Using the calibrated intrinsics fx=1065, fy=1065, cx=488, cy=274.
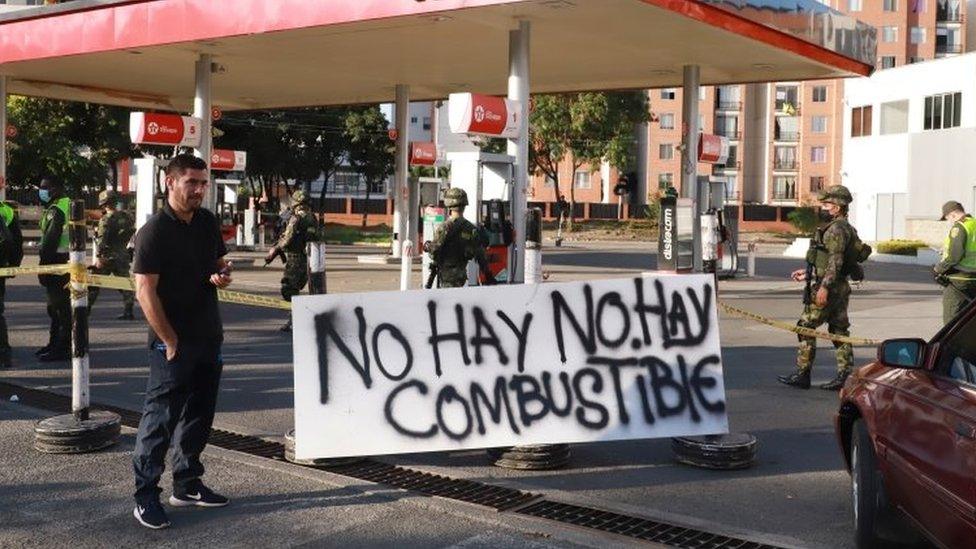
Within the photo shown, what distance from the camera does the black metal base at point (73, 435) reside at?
6.81 m

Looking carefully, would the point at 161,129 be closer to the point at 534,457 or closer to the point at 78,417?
the point at 78,417

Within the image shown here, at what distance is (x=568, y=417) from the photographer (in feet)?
21.7

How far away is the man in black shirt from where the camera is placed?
17.6 feet

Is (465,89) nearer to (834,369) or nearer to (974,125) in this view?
(834,369)

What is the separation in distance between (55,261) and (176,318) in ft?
20.6

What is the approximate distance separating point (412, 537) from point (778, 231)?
66180 mm

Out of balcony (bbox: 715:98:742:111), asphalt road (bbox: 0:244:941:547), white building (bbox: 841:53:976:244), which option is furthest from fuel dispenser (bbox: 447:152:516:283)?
balcony (bbox: 715:98:742:111)

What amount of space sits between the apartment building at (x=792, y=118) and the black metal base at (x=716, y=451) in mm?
73065

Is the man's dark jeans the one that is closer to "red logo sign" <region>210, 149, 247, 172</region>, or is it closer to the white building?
"red logo sign" <region>210, 149, 247, 172</region>

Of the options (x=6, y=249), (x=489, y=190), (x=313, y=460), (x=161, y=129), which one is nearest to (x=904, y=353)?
(x=313, y=460)

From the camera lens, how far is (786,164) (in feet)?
276

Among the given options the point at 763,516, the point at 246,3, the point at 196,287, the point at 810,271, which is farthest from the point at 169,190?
the point at 246,3

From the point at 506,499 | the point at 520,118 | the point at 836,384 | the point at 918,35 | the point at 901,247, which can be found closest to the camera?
the point at 506,499

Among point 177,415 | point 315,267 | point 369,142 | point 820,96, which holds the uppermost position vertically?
point 820,96
